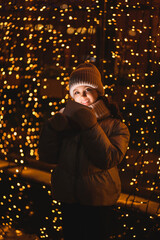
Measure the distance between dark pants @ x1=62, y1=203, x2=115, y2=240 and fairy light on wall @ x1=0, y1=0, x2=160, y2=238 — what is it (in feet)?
4.32

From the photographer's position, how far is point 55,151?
88.9 inches

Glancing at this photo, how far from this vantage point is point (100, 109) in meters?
2.32

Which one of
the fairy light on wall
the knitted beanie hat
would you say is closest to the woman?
the knitted beanie hat

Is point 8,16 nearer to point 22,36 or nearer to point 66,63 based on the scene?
point 22,36

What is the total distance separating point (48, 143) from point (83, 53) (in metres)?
1.76

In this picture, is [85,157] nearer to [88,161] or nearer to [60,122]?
[88,161]

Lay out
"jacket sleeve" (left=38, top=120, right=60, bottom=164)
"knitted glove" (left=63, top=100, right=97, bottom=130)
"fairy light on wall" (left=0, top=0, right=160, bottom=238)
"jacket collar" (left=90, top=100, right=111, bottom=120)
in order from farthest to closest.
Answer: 1. "fairy light on wall" (left=0, top=0, right=160, bottom=238)
2. "jacket collar" (left=90, top=100, right=111, bottom=120)
3. "jacket sleeve" (left=38, top=120, right=60, bottom=164)
4. "knitted glove" (left=63, top=100, right=97, bottom=130)

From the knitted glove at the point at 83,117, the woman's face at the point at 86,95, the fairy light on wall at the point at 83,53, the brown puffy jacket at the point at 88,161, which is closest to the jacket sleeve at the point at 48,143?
the brown puffy jacket at the point at 88,161

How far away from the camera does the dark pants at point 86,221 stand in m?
2.23

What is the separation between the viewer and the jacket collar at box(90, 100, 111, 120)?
7.57 feet

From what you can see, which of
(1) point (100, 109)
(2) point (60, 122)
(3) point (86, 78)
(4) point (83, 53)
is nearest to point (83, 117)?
(2) point (60, 122)

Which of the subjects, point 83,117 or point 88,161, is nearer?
point 83,117

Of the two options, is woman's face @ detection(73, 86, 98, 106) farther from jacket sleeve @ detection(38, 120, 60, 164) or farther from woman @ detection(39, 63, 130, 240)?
jacket sleeve @ detection(38, 120, 60, 164)

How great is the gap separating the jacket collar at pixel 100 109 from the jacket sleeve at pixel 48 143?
0.34m
